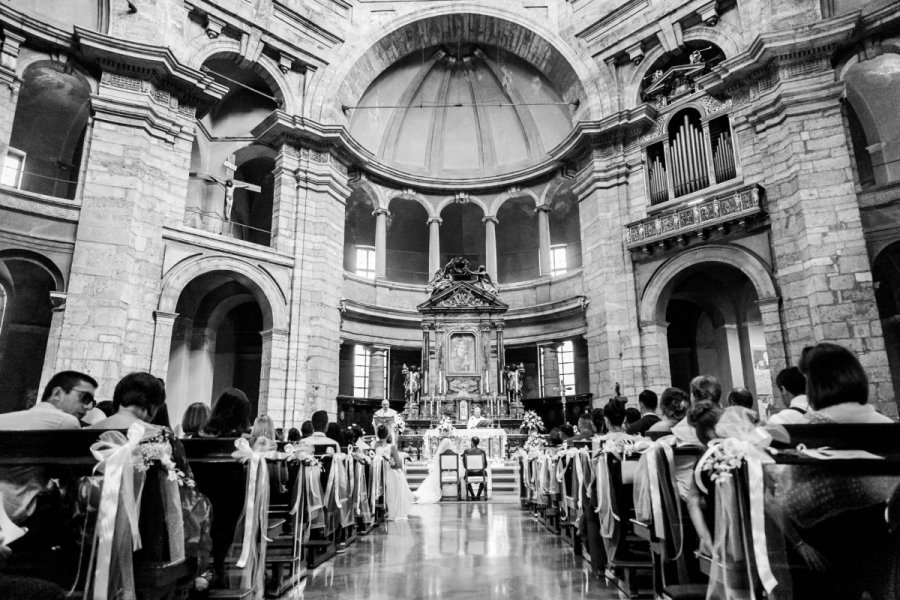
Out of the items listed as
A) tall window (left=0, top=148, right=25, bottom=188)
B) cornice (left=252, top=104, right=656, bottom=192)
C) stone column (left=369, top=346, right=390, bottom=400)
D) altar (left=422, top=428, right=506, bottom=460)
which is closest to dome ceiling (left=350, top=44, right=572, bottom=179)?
cornice (left=252, top=104, right=656, bottom=192)

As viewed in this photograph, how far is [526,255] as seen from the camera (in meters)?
21.1

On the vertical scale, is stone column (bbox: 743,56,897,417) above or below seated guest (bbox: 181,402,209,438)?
above

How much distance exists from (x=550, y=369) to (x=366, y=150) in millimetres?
9637

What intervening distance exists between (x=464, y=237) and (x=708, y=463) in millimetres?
19520

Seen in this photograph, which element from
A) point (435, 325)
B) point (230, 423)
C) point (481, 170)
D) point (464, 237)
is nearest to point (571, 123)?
point (481, 170)

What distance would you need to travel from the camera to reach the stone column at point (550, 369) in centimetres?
1795

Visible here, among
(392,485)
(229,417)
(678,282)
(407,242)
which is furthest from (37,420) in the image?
(407,242)

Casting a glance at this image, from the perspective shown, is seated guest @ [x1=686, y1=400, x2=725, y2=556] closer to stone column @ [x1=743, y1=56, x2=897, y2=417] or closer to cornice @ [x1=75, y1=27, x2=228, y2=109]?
stone column @ [x1=743, y1=56, x2=897, y2=417]

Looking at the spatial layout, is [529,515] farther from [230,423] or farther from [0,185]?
[0,185]

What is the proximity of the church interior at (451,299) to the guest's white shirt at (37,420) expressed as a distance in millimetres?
18

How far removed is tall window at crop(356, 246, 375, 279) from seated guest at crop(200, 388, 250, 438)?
648 inches

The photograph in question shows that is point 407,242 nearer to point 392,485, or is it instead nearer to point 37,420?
point 392,485

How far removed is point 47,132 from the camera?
13625 millimetres

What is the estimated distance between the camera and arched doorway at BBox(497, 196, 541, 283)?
21.0 meters
